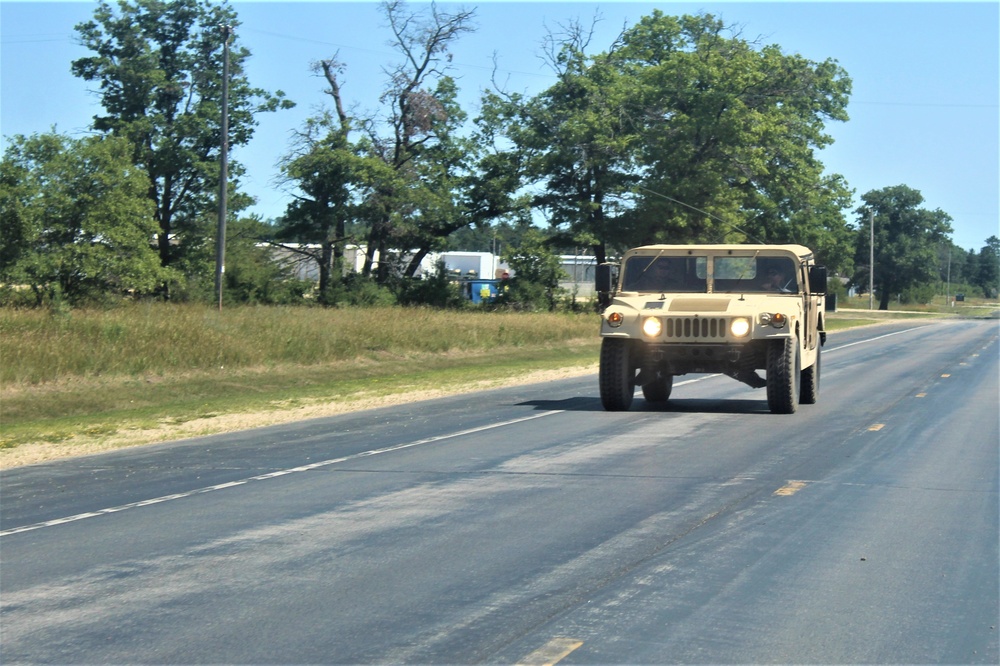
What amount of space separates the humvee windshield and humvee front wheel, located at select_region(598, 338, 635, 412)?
152cm

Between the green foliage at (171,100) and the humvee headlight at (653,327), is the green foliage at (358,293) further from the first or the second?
the humvee headlight at (653,327)

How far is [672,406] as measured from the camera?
1742cm

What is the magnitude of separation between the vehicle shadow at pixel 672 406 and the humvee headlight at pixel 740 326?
1.45 metres

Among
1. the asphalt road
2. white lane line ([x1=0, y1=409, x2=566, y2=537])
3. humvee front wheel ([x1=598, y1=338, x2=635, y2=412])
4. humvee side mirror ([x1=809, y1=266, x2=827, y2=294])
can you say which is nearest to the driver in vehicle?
humvee side mirror ([x1=809, y1=266, x2=827, y2=294])

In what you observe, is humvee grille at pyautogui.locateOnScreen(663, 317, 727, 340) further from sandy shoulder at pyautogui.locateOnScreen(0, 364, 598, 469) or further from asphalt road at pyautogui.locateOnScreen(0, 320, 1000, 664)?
sandy shoulder at pyautogui.locateOnScreen(0, 364, 598, 469)

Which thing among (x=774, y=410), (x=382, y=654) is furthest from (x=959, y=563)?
(x=774, y=410)

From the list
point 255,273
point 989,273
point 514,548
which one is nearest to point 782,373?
point 514,548

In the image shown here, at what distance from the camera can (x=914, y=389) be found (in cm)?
2072

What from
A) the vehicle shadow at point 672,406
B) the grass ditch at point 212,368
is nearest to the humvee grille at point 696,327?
the vehicle shadow at point 672,406

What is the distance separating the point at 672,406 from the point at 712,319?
2.23m

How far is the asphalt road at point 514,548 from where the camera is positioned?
18.6 feet

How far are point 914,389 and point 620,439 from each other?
942cm

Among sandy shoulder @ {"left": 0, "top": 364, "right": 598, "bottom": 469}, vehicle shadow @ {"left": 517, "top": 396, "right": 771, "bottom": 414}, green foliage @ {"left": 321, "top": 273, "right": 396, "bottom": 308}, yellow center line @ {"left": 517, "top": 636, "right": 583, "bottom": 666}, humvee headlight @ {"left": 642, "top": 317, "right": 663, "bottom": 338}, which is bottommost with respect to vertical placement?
sandy shoulder @ {"left": 0, "top": 364, "right": 598, "bottom": 469}

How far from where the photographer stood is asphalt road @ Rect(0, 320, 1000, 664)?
18.6ft
